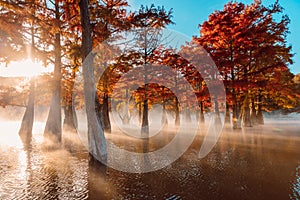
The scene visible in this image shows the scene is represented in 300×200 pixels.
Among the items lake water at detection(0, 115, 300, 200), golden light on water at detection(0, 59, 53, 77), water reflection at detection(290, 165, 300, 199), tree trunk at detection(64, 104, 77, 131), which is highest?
golden light on water at detection(0, 59, 53, 77)

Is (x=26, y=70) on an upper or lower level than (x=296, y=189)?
upper

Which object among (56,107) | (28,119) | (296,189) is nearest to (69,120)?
(28,119)

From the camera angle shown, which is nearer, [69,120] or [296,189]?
[296,189]

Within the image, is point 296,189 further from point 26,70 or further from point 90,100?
point 26,70

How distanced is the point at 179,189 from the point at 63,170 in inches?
205

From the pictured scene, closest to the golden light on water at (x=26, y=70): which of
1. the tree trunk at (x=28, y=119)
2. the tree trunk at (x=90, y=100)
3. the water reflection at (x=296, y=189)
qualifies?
the tree trunk at (x=28, y=119)

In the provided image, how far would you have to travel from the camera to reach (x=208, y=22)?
22906mm

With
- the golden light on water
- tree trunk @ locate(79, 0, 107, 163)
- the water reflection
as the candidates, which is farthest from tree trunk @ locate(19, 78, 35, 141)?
the water reflection

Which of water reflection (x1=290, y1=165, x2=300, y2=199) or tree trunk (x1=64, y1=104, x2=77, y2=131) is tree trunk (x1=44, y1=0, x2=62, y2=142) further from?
water reflection (x1=290, y1=165, x2=300, y2=199)

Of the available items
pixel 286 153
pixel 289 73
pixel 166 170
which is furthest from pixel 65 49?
pixel 289 73

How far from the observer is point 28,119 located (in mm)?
20922

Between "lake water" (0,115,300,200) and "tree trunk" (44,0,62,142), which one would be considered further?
"tree trunk" (44,0,62,142)

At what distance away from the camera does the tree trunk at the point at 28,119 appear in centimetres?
2015

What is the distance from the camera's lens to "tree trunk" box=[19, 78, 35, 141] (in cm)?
2015
